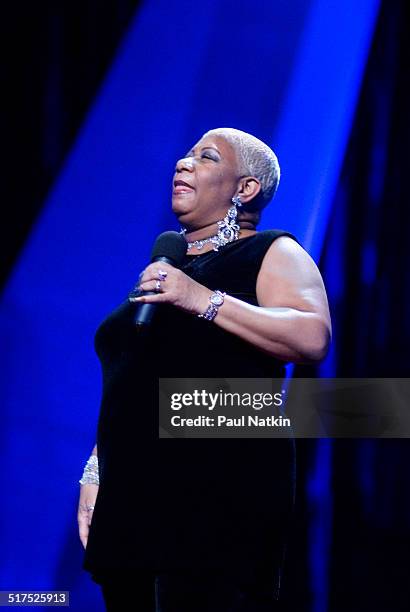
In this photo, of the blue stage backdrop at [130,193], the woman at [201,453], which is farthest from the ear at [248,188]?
the blue stage backdrop at [130,193]

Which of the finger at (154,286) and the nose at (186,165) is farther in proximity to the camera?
the nose at (186,165)

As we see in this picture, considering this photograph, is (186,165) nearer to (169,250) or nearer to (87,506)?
(169,250)

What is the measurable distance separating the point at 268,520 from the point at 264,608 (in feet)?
2.34

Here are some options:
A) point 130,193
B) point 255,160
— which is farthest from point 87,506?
point 130,193

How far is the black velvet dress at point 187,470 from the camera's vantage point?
128 cm

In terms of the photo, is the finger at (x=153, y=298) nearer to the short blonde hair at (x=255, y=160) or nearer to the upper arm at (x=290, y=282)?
the upper arm at (x=290, y=282)

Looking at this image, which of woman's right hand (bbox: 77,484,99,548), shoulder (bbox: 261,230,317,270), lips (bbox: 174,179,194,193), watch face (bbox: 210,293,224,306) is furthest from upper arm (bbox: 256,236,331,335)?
woman's right hand (bbox: 77,484,99,548)

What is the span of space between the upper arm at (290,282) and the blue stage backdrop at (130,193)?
1.84 ft

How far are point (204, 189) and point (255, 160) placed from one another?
12 cm

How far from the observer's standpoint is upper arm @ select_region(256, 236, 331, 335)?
1.31 m

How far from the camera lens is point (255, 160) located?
153cm

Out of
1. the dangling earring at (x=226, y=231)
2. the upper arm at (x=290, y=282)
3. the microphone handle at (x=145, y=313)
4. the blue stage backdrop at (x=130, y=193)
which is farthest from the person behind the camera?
the blue stage backdrop at (x=130, y=193)

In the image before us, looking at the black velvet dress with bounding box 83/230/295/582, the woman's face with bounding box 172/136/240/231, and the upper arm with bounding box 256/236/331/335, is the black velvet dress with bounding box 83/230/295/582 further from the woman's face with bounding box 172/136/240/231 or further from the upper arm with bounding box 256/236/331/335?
the woman's face with bounding box 172/136/240/231

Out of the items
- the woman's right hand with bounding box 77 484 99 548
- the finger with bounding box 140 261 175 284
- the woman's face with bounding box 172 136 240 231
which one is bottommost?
the woman's right hand with bounding box 77 484 99 548
